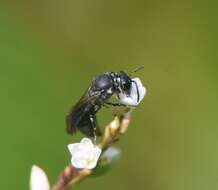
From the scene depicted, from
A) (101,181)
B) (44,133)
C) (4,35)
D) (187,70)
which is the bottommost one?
(101,181)

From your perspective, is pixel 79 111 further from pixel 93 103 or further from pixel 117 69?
pixel 117 69

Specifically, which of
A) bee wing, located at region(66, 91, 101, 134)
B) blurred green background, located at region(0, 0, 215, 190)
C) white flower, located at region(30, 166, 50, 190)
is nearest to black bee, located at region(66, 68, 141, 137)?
bee wing, located at region(66, 91, 101, 134)

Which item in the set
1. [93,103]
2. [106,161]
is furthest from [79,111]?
[106,161]

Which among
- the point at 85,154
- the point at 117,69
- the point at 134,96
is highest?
the point at 117,69

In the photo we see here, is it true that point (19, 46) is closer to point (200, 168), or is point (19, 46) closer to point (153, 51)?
point (153, 51)

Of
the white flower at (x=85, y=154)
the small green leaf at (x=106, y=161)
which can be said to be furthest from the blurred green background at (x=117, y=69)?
the white flower at (x=85, y=154)

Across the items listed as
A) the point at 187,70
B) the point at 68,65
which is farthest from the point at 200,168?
the point at 68,65
